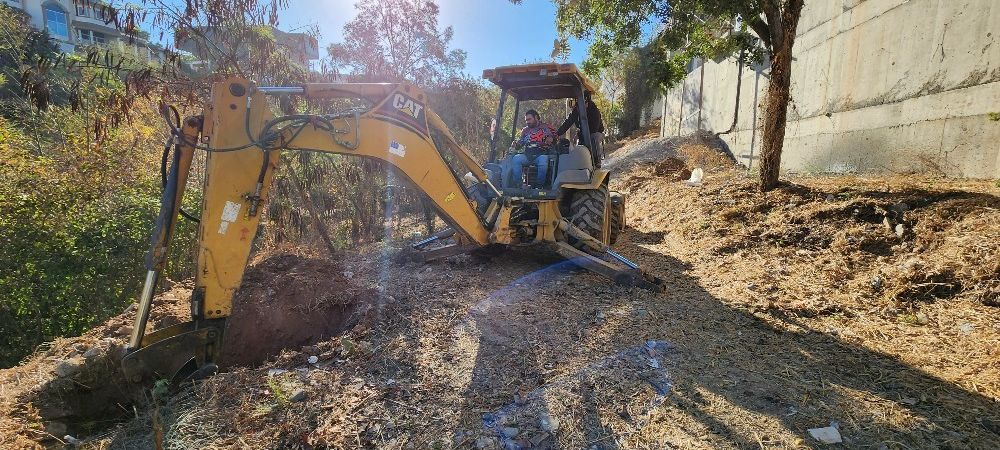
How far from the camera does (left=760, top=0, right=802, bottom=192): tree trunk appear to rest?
6.75 m

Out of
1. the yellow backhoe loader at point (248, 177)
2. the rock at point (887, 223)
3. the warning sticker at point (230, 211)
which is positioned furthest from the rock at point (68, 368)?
the rock at point (887, 223)

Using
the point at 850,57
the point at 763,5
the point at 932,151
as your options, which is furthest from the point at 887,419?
the point at 850,57

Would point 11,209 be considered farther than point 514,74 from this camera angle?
Yes

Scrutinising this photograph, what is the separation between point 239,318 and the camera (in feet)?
14.1

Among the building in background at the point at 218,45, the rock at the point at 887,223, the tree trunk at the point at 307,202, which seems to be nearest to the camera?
the rock at the point at 887,223

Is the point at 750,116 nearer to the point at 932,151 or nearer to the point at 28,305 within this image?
the point at 932,151

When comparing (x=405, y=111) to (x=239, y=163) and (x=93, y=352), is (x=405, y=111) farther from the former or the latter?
(x=93, y=352)

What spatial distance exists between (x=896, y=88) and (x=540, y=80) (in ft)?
18.0

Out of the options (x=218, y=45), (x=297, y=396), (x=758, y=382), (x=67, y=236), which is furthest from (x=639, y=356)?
(x=67, y=236)

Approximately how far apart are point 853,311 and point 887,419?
175cm

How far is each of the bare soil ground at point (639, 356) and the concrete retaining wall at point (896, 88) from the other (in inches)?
44.9

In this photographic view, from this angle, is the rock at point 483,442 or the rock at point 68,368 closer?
the rock at point 483,442

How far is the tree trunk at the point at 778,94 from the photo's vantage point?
6750mm

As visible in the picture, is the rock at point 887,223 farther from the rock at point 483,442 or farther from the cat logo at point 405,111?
the rock at point 483,442
